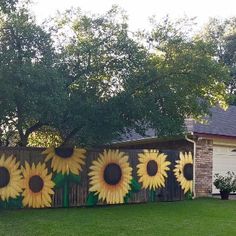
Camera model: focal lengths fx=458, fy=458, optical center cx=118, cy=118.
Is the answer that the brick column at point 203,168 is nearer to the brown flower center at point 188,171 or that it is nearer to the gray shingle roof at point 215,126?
the gray shingle roof at point 215,126

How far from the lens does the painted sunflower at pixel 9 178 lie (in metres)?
12.4

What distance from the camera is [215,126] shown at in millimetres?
18547

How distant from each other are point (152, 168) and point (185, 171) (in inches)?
64.5

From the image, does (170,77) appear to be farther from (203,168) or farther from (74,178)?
(203,168)

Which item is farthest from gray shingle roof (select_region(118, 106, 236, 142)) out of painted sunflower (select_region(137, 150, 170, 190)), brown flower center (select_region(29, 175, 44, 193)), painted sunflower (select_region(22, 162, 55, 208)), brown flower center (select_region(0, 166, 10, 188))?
brown flower center (select_region(0, 166, 10, 188))

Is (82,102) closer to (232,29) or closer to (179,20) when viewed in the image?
(179,20)

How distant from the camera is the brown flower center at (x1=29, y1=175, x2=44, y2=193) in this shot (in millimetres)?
12852

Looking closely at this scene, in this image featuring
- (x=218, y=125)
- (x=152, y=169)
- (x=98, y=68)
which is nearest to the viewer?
(x=98, y=68)

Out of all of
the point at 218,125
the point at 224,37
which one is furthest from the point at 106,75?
the point at 224,37

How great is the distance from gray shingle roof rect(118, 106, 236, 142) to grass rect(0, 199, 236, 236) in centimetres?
366

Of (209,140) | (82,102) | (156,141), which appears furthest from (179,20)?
(156,141)

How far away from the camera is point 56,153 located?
1325cm

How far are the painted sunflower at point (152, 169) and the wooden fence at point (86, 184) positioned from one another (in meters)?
0.18

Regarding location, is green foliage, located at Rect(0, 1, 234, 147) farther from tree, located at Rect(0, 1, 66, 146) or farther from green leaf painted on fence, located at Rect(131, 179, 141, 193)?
green leaf painted on fence, located at Rect(131, 179, 141, 193)
